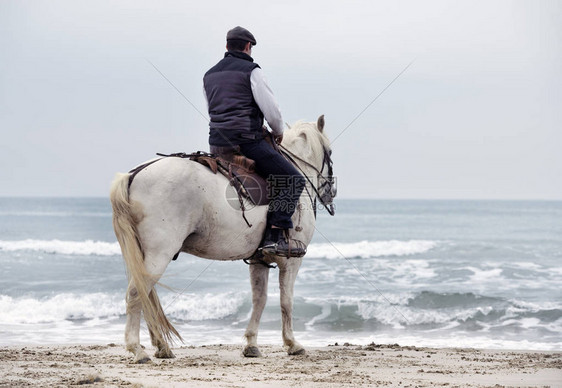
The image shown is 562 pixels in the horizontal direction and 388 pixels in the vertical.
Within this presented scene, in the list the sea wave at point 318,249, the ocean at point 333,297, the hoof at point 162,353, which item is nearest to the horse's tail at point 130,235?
the ocean at point 333,297

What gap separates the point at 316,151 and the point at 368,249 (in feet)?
65.5

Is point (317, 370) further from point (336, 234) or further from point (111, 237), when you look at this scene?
point (336, 234)

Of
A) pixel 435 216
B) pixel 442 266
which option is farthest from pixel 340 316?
pixel 435 216

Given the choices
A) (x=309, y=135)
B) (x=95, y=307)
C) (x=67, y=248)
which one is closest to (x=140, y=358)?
(x=309, y=135)

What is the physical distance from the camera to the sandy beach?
5.06 m

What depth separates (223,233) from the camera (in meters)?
5.81

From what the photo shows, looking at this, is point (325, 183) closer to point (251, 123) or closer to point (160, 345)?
point (251, 123)

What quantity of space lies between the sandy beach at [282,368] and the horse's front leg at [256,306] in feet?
0.40

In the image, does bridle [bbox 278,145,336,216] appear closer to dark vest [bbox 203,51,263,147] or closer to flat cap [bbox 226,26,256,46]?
dark vest [bbox 203,51,263,147]

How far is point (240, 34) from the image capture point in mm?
6047

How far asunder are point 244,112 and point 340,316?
6334mm

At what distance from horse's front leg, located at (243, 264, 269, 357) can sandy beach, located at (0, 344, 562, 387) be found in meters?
0.12

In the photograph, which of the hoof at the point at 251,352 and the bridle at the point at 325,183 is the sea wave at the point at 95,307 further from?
the bridle at the point at 325,183

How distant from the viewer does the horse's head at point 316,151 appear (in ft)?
22.8
